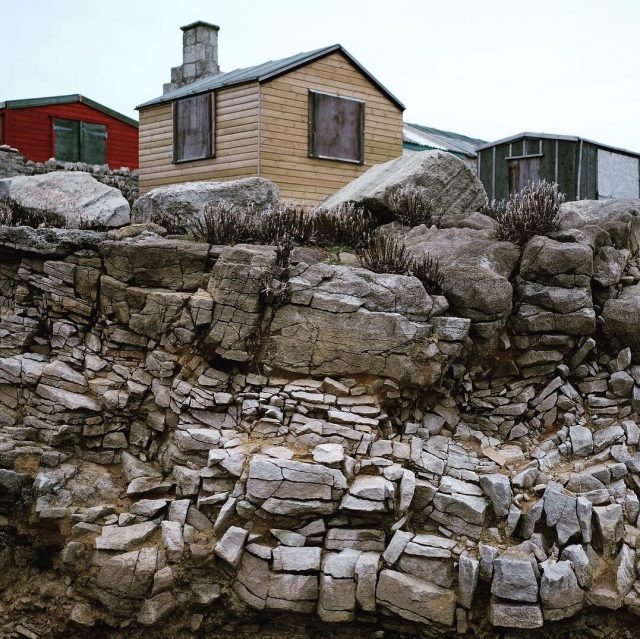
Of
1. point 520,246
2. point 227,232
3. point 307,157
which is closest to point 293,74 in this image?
point 307,157

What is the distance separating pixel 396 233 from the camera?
15227 millimetres

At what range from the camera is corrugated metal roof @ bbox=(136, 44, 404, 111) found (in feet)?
69.3

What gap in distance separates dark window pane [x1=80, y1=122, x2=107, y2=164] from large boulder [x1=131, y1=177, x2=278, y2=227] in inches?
557

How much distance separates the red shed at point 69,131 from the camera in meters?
28.1

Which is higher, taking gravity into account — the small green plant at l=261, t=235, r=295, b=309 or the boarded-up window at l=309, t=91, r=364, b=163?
the boarded-up window at l=309, t=91, r=364, b=163

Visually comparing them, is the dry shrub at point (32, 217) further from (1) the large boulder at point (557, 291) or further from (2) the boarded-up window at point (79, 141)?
(2) the boarded-up window at point (79, 141)

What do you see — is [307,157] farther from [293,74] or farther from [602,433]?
[602,433]

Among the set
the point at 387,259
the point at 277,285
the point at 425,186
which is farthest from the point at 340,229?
the point at 277,285

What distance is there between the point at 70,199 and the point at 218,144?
5.93 m

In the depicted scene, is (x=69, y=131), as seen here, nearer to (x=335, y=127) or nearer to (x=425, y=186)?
(x=335, y=127)

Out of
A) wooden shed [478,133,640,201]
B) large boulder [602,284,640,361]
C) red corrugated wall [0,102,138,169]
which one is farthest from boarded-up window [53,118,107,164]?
large boulder [602,284,640,361]

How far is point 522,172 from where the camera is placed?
81.6 feet

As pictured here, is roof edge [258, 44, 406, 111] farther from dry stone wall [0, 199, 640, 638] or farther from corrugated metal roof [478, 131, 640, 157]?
dry stone wall [0, 199, 640, 638]

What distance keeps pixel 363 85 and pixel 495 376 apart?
13.4 metres
